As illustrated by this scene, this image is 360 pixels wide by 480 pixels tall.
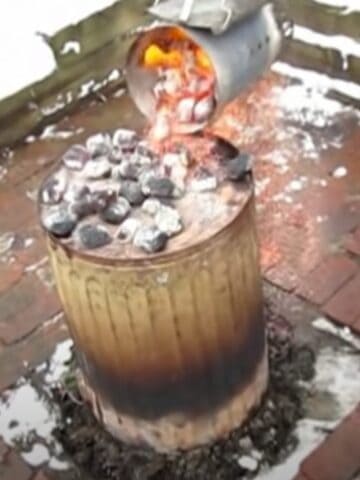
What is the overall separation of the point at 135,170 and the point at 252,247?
0.39m

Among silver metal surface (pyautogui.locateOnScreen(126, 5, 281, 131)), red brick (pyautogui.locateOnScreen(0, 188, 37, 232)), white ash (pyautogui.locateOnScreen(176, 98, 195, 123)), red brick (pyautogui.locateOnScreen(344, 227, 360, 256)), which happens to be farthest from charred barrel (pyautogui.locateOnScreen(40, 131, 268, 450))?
red brick (pyautogui.locateOnScreen(0, 188, 37, 232))

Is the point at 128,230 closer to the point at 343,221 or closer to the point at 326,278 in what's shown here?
the point at 326,278

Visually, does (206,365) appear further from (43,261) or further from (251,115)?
(251,115)

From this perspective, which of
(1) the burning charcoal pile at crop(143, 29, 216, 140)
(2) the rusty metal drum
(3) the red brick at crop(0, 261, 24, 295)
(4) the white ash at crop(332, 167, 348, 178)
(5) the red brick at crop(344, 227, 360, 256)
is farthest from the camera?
(4) the white ash at crop(332, 167, 348, 178)

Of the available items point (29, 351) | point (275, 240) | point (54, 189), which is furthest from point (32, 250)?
point (54, 189)

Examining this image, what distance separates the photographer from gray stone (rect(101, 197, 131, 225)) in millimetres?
2652

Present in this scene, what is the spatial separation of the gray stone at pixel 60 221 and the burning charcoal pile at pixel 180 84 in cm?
34

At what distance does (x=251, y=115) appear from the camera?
4.24m

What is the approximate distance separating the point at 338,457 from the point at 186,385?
516mm

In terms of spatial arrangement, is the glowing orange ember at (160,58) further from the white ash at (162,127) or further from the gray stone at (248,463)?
the gray stone at (248,463)

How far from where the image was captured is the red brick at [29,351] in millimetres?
3350

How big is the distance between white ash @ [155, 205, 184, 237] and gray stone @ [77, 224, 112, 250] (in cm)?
14

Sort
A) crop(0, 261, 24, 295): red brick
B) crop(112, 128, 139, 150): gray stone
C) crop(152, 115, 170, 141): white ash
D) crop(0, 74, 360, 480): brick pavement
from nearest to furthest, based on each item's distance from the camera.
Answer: crop(152, 115, 170, 141): white ash
crop(112, 128, 139, 150): gray stone
crop(0, 74, 360, 480): brick pavement
crop(0, 261, 24, 295): red brick

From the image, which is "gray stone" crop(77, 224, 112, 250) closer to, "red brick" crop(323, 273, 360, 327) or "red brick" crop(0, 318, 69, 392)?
"red brick" crop(0, 318, 69, 392)
